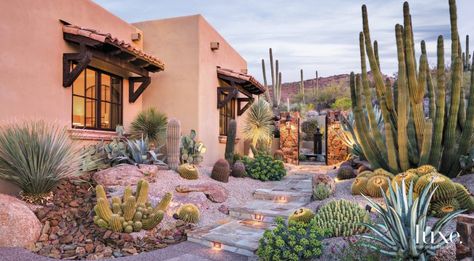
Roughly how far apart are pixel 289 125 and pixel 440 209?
10.6 m

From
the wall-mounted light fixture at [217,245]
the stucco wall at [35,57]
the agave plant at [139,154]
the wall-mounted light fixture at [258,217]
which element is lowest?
the wall-mounted light fixture at [217,245]

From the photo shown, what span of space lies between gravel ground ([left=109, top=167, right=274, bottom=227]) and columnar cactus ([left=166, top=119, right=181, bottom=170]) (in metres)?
0.31

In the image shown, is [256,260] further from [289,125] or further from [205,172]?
[289,125]

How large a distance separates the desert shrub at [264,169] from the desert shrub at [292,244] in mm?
5735

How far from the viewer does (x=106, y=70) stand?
870 cm

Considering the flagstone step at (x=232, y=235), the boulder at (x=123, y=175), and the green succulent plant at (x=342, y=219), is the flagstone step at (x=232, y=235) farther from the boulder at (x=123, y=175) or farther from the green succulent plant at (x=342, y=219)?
the boulder at (x=123, y=175)

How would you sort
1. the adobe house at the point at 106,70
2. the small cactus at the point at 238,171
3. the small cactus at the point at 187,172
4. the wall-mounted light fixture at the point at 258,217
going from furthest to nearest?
1. the small cactus at the point at 238,171
2. the small cactus at the point at 187,172
3. the adobe house at the point at 106,70
4. the wall-mounted light fixture at the point at 258,217

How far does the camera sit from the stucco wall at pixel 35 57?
19.4ft

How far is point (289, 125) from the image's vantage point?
15.1 m

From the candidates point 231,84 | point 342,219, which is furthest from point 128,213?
point 231,84

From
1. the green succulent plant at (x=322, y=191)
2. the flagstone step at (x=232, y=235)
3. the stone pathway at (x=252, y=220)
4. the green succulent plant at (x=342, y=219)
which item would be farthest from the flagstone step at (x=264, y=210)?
the green succulent plant at (x=342, y=219)

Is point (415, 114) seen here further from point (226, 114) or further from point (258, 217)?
point (226, 114)

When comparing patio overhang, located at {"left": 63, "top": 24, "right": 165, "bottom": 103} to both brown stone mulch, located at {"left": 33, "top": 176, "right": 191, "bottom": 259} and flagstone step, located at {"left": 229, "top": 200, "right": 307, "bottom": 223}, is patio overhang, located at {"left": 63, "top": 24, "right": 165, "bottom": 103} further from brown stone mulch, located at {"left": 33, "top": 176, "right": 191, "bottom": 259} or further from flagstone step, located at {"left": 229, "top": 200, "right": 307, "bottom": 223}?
flagstone step, located at {"left": 229, "top": 200, "right": 307, "bottom": 223}

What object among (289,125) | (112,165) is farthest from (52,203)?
(289,125)
